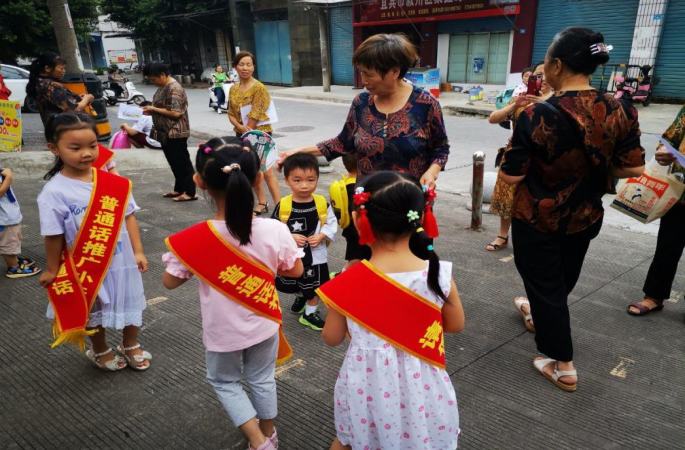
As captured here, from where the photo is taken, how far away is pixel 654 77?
12.7m

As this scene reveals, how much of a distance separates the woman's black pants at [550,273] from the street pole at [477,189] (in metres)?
2.26

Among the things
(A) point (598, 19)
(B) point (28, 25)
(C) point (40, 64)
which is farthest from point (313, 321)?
(B) point (28, 25)

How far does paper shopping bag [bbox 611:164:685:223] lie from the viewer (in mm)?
2873

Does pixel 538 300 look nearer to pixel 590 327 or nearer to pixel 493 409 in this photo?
pixel 493 409

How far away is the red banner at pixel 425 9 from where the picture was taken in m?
14.8

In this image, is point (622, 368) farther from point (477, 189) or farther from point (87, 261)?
point (87, 261)

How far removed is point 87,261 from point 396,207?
167 cm

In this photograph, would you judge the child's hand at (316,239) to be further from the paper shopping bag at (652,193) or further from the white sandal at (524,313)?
the paper shopping bag at (652,193)

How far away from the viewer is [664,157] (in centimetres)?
286

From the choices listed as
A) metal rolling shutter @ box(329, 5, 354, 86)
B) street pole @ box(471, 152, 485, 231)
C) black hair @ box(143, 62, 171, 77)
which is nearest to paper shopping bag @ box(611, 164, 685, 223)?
street pole @ box(471, 152, 485, 231)

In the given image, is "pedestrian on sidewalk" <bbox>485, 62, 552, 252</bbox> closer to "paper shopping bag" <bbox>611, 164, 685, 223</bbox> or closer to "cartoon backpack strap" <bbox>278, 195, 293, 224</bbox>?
"paper shopping bag" <bbox>611, 164, 685, 223</bbox>

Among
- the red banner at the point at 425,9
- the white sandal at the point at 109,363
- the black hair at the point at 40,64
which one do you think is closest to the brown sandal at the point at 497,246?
the white sandal at the point at 109,363

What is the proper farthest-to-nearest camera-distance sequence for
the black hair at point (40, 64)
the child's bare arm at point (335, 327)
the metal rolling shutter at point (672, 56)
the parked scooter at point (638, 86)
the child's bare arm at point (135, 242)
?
the parked scooter at point (638, 86), the metal rolling shutter at point (672, 56), the black hair at point (40, 64), the child's bare arm at point (135, 242), the child's bare arm at point (335, 327)

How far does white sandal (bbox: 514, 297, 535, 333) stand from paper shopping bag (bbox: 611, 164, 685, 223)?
85 centimetres
